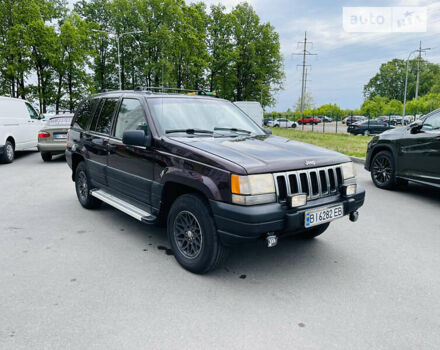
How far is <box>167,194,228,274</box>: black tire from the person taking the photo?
328cm

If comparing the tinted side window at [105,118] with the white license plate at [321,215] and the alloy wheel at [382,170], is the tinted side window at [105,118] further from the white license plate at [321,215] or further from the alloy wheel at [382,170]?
the alloy wheel at [382,170]

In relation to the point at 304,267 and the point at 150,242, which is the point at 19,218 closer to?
the point at 150,242

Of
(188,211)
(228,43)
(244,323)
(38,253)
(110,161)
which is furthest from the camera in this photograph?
(228,43)

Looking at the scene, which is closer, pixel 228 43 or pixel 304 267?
pixel 304 267

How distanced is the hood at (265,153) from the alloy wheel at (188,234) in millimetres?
697

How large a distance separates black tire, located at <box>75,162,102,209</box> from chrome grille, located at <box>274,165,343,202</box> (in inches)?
136

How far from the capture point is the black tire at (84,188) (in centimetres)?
565

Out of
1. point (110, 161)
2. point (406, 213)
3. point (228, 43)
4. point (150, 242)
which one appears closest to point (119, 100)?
point (110, 161)

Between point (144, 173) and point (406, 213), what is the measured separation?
14.1ft

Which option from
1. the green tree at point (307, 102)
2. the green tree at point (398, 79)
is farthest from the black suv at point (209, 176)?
the green tree at point (398, 79)

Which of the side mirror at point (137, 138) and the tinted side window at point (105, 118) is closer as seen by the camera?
the side mirror at point (137, 138)

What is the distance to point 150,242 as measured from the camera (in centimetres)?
446

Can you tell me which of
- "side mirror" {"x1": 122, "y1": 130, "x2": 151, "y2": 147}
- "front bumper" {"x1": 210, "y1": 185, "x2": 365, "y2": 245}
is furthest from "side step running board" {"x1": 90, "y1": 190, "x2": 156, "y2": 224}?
"front bumper" {"x1": 210, "y1": 185, "x2": 365, "y2": 245}

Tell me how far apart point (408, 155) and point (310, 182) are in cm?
445
